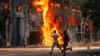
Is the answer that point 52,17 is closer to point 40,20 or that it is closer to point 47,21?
point 47,21

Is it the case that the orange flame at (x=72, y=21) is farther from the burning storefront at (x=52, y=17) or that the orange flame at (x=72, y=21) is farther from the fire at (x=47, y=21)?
the fire at (x=47, y=21)

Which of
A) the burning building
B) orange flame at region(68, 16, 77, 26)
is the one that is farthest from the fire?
orange flame at region(68, 16, 77, 26)

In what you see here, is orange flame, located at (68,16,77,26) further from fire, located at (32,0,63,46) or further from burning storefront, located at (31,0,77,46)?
fire, located at (32,0,63,46)

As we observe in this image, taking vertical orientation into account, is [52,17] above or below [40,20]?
above

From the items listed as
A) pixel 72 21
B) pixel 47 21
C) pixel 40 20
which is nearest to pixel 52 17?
pixel 47 21

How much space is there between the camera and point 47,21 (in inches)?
1922

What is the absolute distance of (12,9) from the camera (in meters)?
46.6

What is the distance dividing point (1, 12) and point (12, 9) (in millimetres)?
1310

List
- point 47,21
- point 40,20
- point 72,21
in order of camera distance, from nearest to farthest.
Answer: point 40,20 < point 47,21 < point 72,21

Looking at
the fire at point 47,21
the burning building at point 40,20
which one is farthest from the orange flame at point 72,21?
the fire at point 47,21

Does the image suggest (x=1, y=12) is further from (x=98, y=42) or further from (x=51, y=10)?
(x=98, y=42)

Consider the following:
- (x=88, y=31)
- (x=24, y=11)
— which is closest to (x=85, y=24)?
(x=88, y=31)

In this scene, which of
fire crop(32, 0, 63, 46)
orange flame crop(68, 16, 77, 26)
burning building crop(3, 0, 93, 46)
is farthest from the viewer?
orange flame crop(68, 16, 77, 26)

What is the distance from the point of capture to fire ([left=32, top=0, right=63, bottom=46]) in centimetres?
4853
